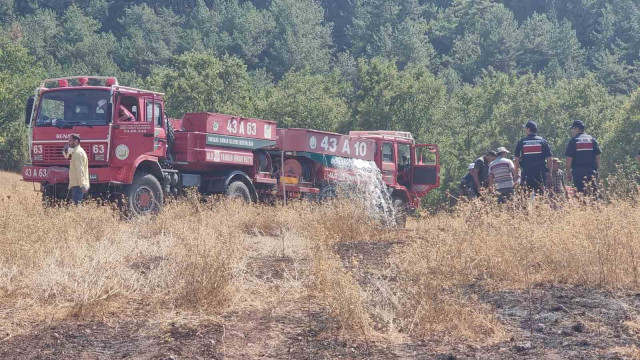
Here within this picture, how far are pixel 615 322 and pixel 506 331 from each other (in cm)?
84

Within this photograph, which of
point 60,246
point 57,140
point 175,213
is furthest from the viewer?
point 57,140

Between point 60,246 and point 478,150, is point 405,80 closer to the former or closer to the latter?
point 478,150

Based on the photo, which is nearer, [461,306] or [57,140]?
[461,306]

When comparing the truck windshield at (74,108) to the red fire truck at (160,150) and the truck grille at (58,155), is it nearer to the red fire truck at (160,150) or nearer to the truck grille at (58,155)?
the red fire truck at (160,150)

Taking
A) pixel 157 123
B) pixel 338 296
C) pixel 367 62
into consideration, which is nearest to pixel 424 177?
pixel 157 123

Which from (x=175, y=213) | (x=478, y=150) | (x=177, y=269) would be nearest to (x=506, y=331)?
(x=177, y=269)

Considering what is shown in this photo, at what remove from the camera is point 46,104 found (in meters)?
16.9

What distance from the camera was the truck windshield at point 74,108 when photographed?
1661 centimetres

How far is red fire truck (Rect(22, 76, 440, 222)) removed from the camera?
16.6m

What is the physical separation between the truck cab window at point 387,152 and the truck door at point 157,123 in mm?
7018

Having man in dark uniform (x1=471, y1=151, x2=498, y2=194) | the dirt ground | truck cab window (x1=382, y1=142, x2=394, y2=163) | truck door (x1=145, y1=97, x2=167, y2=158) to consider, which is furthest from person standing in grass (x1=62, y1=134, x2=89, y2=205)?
truck cab window (x1=382, y1=142, x2=394, y2=163)

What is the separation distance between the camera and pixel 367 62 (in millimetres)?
102688

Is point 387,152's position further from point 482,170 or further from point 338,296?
point 338,296

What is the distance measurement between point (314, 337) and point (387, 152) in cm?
1672
